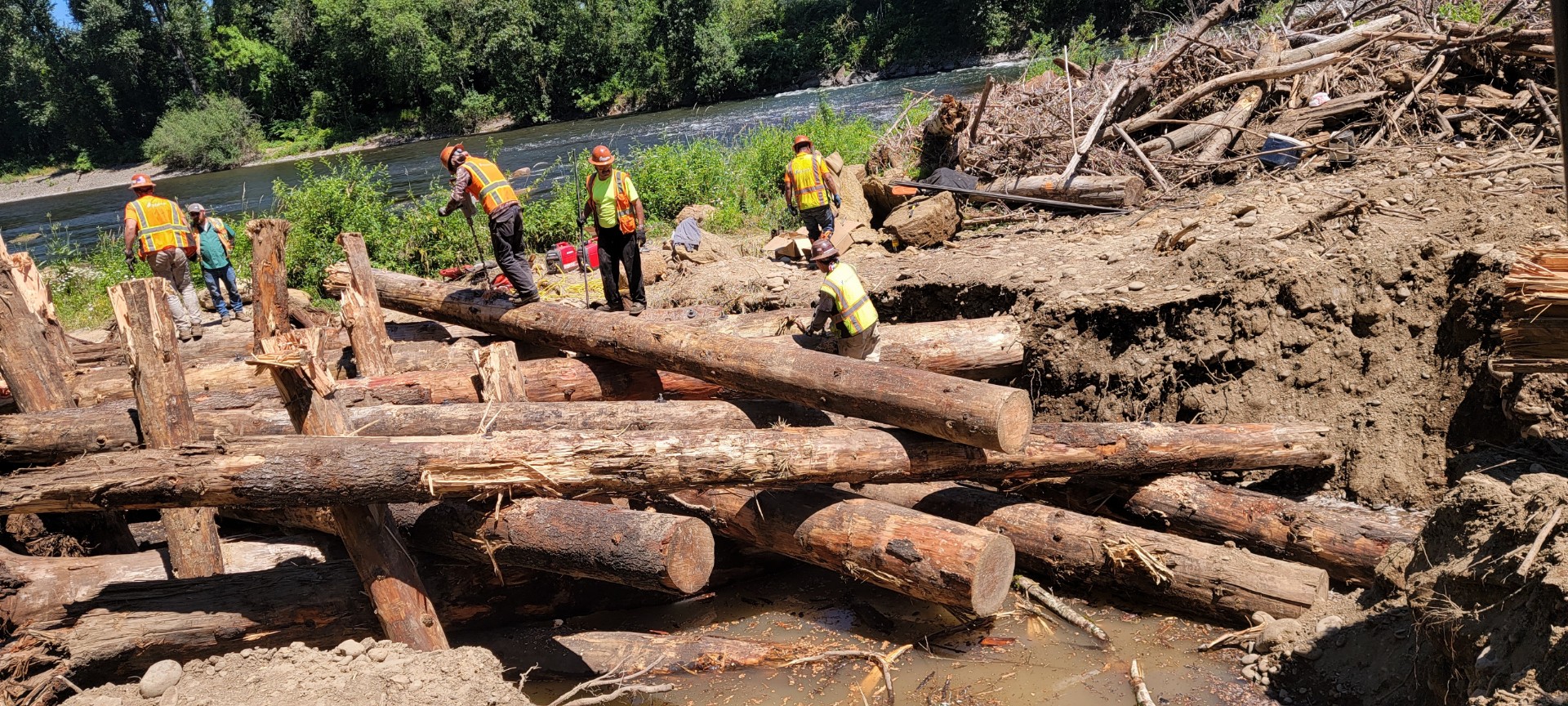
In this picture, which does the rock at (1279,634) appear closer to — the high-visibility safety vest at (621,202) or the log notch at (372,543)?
the log notch at (372,543)

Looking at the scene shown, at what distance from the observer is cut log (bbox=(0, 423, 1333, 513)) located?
479 cm

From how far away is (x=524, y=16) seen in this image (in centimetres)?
4622

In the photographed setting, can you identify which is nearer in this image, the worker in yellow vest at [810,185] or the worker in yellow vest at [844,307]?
the worker in yellow vest at [844,307]

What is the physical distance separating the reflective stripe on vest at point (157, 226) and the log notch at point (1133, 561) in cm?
856

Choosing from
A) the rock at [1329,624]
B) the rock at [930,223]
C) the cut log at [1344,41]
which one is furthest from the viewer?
the cut log at [1344,41]

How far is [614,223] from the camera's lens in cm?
937

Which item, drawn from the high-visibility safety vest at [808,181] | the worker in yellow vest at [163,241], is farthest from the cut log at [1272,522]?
the worker in yellow vest at [163,241]

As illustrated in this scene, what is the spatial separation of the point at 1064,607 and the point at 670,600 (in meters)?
2.56

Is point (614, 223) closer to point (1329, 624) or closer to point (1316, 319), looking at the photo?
point (1316, 319)

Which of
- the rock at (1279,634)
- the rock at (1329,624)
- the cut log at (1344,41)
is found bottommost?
the rock at (1279,634)

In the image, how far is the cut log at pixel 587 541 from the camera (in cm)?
502

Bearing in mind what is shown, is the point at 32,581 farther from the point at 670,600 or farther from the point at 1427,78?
the point at 1427,78

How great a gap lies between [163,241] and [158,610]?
22.4 ft

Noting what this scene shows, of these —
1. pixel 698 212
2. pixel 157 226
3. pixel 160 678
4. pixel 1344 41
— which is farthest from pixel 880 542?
pixel 698 212
